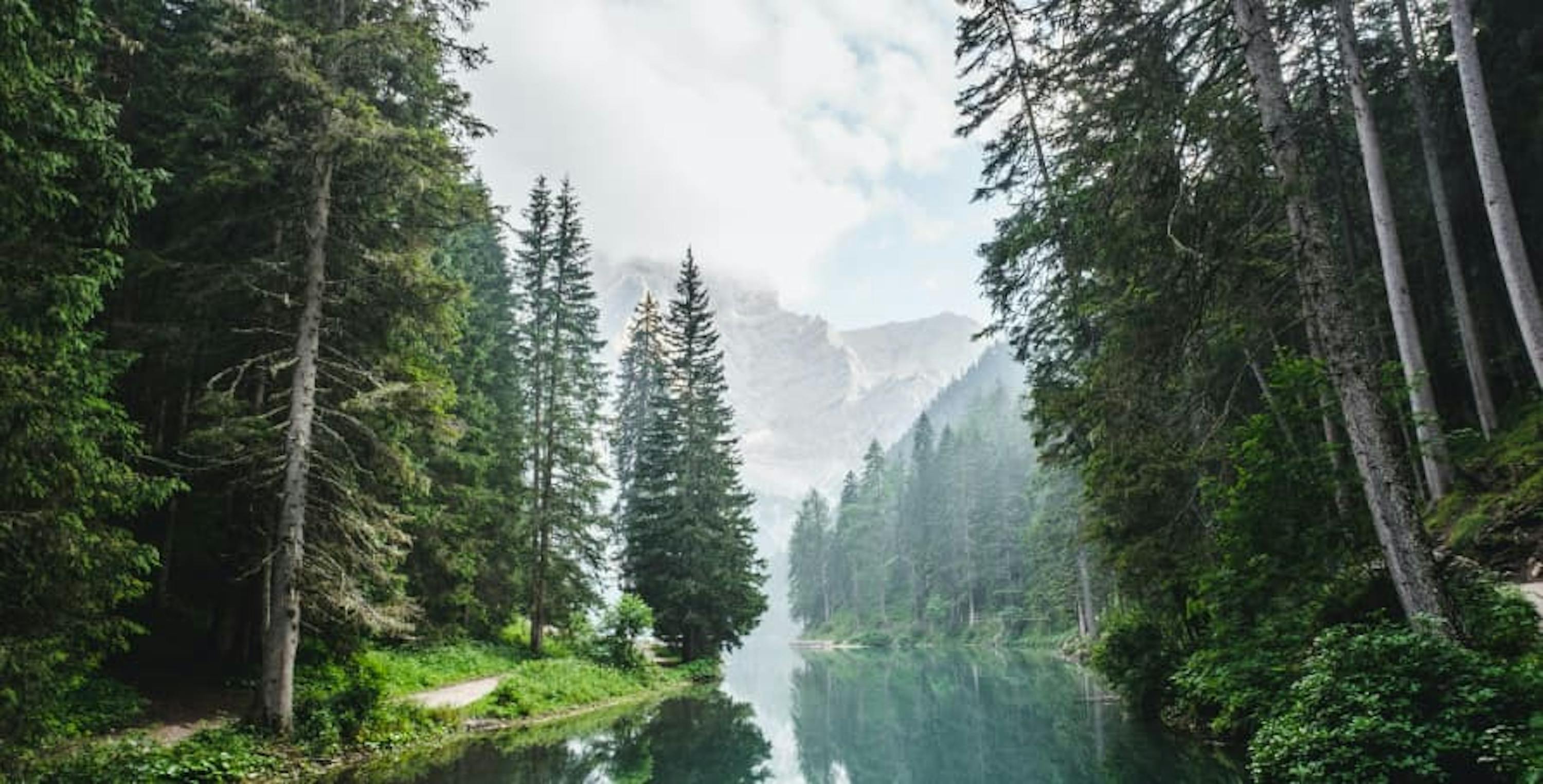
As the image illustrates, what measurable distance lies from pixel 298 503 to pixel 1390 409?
69.9ft

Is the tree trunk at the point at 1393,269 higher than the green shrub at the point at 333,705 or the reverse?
higher

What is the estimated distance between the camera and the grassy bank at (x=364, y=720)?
354 inches

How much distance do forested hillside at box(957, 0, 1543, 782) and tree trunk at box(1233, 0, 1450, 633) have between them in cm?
3

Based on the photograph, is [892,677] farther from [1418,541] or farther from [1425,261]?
[1418,541]

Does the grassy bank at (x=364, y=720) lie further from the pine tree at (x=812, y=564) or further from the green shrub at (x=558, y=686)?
the pine tree at (x=812, y=564)

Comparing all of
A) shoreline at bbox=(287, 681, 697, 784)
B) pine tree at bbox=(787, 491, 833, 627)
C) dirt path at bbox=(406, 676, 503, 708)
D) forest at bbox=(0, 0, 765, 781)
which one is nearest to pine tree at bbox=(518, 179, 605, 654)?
shoreline at bbox=(287, 681, 697, 784)

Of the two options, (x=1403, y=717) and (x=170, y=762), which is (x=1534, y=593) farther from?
(x=170, y=762)

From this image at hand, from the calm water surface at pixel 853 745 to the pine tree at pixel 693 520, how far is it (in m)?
3.79

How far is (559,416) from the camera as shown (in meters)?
27.8

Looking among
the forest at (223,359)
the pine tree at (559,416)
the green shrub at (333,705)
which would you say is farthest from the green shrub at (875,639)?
the green shrub at (333,705)

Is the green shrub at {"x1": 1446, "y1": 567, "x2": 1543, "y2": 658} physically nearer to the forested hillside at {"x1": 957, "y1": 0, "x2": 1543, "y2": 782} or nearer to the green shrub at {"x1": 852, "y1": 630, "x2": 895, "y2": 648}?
the forested hillside at {"x1": 957, "y1": 0, "x2": 1543, "y2": 782}

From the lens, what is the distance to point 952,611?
232ft

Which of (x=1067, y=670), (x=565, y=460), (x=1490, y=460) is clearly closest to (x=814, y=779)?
(x=1490, y=460)

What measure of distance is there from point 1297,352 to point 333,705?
65.9 ft
